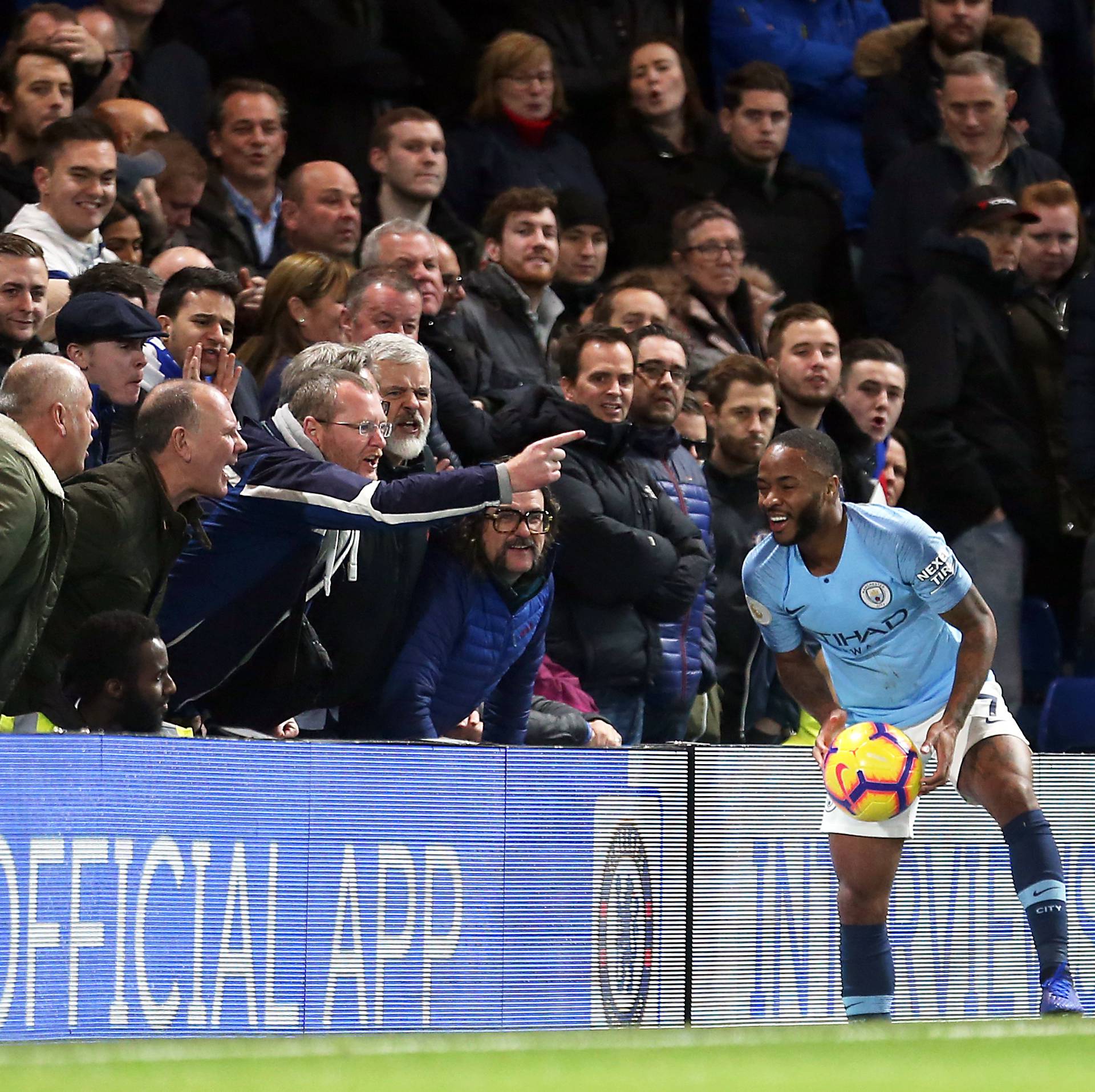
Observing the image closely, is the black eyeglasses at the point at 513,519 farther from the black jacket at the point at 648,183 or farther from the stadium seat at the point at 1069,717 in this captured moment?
the black jacket at the point at 648,183

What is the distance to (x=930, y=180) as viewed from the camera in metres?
13.3

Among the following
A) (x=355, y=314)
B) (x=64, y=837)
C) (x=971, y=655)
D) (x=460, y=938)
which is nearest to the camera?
(x=64, y=837)

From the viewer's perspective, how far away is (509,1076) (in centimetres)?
501

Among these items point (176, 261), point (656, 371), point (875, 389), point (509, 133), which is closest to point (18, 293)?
point (176, 261)

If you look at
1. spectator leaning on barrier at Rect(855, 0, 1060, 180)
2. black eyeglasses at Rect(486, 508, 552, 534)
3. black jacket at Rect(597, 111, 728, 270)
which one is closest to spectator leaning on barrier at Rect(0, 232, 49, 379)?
black eyeglasses at Rect(486, 508, 552, 534)

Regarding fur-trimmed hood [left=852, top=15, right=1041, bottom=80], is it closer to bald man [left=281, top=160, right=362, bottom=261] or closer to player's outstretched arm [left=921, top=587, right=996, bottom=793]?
bald man [left=281, top=160, right=362, bottom=261]

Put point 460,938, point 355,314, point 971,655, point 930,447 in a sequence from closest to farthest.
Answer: point 460,938
point 971,655
point 355,314
point 930,447

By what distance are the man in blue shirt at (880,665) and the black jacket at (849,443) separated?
2027mm

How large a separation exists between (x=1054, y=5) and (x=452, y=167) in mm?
5426

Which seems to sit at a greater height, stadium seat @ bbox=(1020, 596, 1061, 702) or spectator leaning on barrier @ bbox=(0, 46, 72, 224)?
spectator leaning on barrier @ bbox=(0, 46, 72, 224)

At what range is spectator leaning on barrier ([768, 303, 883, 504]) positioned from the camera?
11055 mm

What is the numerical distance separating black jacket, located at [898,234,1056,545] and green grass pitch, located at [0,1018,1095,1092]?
562 cm

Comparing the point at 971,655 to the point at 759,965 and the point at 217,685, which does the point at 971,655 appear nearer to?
the point at 759,965

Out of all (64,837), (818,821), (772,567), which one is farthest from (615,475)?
(64,837)
